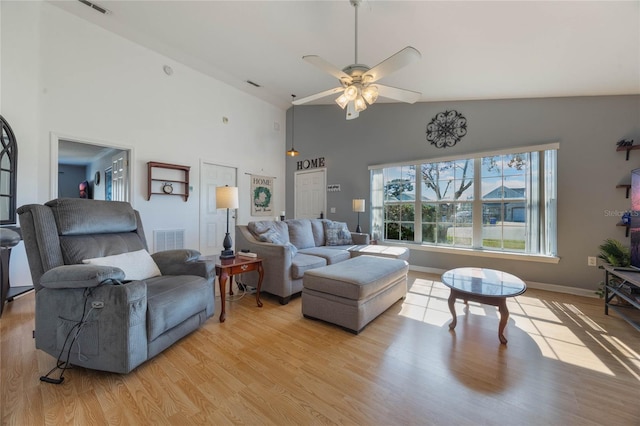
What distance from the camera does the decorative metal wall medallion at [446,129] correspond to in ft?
12.8

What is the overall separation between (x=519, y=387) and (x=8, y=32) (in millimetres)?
5732

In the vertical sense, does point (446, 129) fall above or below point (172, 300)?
above

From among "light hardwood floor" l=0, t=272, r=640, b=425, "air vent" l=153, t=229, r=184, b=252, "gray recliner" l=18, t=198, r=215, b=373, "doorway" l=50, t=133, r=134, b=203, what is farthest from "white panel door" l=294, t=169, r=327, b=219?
"gray recliner" l=18, t=198, r=215, b=373

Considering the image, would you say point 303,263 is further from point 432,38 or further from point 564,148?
point 564,148

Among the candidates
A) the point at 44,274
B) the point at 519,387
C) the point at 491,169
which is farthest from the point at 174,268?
the point at 491,169

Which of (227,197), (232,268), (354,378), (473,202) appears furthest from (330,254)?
(473,202)

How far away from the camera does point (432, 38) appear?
251 centimetres

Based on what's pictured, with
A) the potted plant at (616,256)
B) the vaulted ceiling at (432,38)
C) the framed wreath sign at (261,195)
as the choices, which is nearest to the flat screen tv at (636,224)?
the potted plant at (616,256)

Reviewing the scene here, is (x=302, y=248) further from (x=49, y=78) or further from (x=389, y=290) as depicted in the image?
(x=49, y=78)

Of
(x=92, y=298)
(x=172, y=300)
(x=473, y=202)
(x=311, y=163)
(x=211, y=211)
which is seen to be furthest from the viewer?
(x=311, y=163)

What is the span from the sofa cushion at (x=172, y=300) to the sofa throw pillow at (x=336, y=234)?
7.45 ft

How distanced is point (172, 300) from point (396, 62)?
234cm

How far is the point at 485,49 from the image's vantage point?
2508 millimetres

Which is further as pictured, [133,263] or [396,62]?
[133,263]
